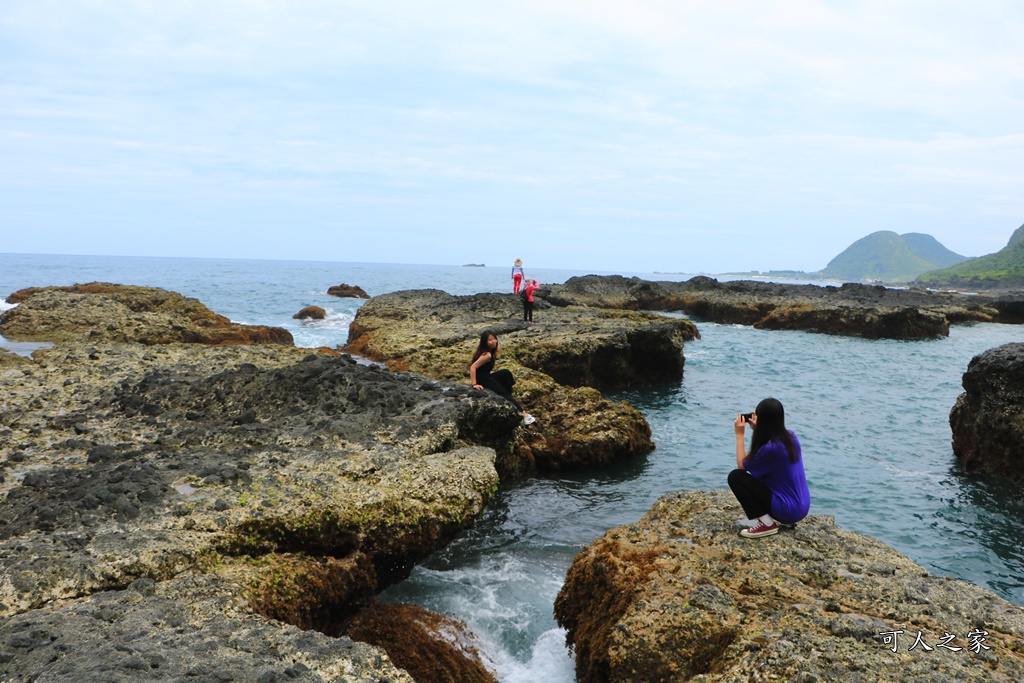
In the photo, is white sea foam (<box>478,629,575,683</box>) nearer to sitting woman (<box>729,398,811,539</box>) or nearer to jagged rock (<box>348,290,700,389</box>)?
sitting woman (<box>729,398,811,539</box>)

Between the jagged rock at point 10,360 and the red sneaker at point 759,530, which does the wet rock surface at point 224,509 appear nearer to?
the jagged rock at point 10,360

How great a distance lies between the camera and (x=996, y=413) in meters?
14.4

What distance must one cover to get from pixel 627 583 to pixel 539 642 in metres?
1.78

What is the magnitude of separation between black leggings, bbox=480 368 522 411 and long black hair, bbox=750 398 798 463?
6.10 metres

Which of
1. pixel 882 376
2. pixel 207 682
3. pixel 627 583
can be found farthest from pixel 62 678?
pixel 882 376

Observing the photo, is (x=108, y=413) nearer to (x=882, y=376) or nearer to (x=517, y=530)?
(x=517, y=530)

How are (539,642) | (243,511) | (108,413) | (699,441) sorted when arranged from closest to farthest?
(243,511) < (539,642) < (108,413) < (699,441)

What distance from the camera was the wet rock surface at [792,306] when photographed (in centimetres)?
4528

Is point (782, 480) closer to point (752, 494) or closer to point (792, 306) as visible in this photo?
point (752, 494)

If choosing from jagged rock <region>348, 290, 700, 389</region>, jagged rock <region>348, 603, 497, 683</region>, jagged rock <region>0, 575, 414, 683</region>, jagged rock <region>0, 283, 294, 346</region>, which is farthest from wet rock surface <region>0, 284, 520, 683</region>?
jagged rock <region>0, 283, 294, 346</region>

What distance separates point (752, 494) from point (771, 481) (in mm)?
267

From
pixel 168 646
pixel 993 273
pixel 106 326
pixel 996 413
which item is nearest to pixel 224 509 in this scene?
pixel 168 646

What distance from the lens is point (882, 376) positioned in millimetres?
29406

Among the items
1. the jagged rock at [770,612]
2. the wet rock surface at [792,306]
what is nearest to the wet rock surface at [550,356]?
the jagged rock at [770,612]
